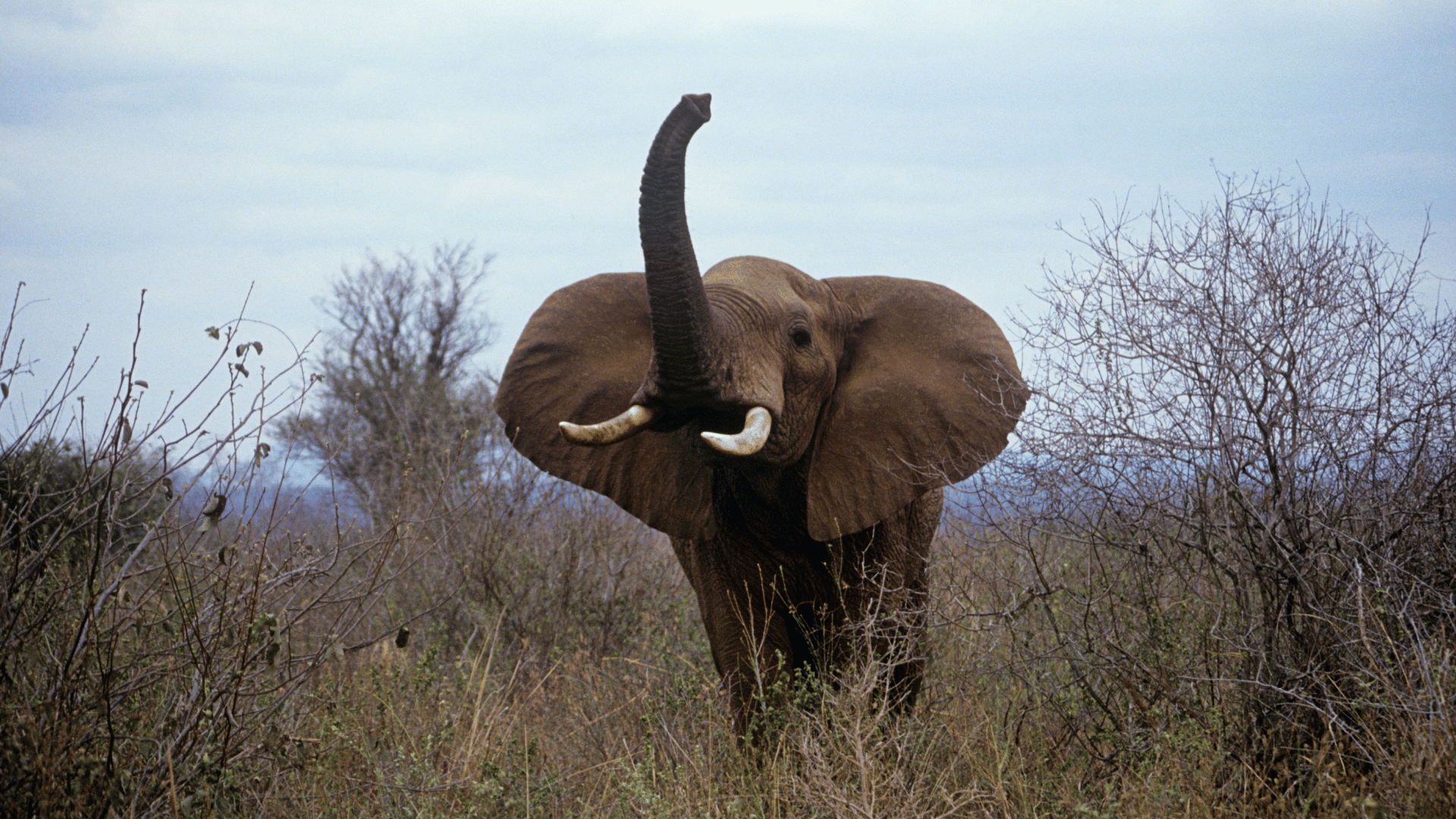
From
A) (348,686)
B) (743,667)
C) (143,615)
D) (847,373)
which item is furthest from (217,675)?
(847,373)

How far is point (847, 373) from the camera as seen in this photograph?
527 cm

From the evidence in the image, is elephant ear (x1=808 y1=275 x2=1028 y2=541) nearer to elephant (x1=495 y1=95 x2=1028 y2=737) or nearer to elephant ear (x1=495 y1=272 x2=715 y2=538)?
elephant (x1=495 y1=95 x2=1028 y2=737)

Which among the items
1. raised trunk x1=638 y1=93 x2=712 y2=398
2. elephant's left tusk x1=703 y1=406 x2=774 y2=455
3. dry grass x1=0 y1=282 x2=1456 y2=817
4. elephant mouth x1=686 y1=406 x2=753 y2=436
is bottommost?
dry grass x1=0 y1=282 x2=1456 y2=817

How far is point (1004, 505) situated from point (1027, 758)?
1040 mm

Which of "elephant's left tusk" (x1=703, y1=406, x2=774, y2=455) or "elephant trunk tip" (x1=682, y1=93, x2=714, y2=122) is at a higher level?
"elephant trunk tip" (x1=682, y1=93, x2=714, y2=122)

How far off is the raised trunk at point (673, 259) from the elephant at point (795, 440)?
262 mm

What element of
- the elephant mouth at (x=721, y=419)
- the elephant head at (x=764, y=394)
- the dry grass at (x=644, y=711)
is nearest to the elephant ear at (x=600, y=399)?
the elephant head at (x=764, y=394)

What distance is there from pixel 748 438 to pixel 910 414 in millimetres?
1030

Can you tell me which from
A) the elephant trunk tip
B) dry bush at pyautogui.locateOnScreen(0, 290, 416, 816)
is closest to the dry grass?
dry bush at pyautogui.locateOnScreen(0, 290, 416, 816)

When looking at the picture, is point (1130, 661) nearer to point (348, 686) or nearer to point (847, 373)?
point (847, 373)

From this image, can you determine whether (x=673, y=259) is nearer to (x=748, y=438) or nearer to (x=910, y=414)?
(x=748, y=438)

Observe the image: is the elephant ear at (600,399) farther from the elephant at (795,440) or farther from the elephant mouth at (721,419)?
the elephant mouth at (721,419)

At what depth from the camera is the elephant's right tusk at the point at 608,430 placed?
13.9ft

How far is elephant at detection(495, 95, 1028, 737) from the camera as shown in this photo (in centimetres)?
488
